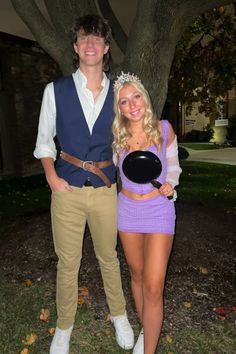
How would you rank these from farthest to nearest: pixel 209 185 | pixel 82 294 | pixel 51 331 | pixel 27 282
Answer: pixel 209 185 < pixel 27 282 < pixel 82 294 < pixel 51 331

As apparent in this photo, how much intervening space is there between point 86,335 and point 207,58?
29.0 ft

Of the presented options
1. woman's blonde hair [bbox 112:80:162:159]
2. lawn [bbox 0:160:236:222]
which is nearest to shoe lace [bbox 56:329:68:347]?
woman's blonde hair [bbox 112:80:162:159]

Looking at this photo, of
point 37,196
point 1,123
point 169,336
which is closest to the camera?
point 169,336

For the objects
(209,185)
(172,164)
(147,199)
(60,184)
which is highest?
(172,164)

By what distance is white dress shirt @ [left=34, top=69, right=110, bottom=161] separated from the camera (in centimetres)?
290

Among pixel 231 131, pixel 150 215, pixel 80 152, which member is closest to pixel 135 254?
pixel 150 215

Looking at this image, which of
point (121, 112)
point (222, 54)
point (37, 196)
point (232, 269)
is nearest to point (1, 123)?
point (37, 196)

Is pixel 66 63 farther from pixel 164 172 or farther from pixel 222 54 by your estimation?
pixel 222 54

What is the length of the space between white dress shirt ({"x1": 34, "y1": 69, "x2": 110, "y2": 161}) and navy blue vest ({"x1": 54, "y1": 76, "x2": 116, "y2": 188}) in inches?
1.3

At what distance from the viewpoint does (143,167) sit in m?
2.75

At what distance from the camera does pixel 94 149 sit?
9.66 feet

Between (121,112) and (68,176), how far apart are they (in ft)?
1.92

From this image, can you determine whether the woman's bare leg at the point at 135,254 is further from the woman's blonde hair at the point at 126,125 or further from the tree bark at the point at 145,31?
the tree bark at the point at 145,31

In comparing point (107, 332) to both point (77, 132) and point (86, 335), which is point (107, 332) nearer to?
point (86, 335)
